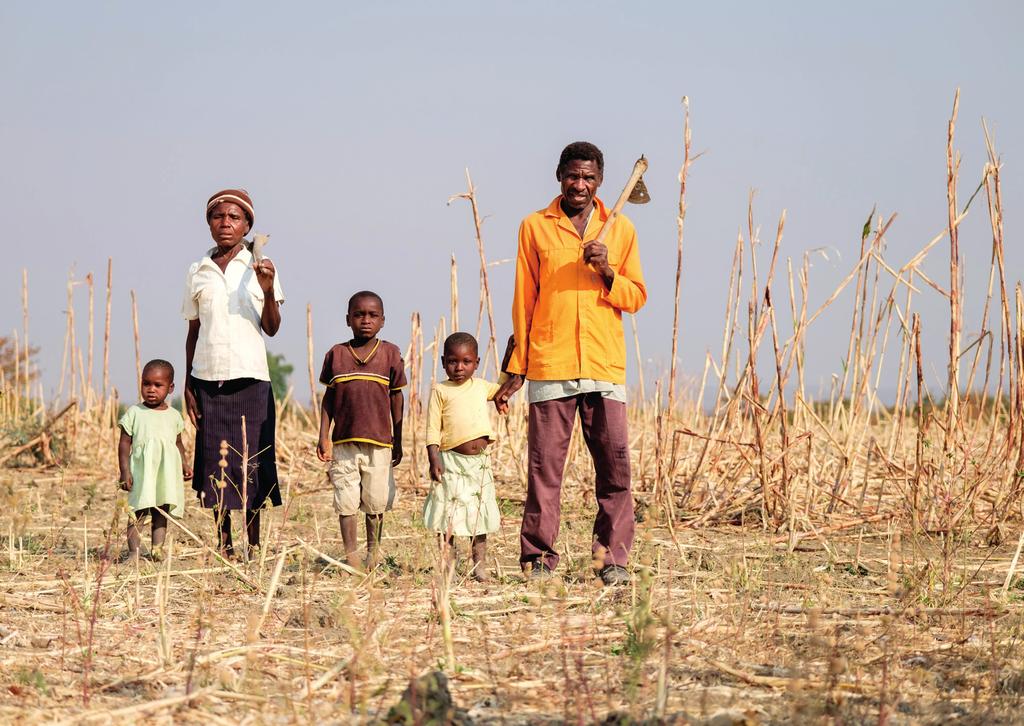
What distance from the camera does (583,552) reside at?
5.30m

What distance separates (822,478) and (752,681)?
3717mm

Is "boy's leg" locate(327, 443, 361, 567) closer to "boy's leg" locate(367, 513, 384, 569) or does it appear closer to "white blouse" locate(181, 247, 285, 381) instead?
"boy's leg" locate(367, 513, 384, 569)

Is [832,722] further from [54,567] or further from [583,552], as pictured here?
[54,567]

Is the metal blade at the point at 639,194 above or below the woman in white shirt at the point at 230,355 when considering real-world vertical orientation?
above

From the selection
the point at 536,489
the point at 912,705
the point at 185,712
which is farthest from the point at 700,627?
the point at 185,712

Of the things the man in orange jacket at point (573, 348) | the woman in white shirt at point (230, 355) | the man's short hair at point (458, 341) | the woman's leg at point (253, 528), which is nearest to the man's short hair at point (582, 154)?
the man in orange jacket at point (573, 348)

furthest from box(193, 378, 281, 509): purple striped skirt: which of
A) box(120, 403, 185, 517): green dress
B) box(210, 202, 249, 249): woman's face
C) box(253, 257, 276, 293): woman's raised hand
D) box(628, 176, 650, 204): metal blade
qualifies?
box(628, 176, 650, 204): metal blade

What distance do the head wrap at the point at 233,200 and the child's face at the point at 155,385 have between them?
0.78 meters

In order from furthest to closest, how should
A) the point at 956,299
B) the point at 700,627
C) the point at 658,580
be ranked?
1. the point at 956,299
2. the point at 658,580
3. the point at 700,627

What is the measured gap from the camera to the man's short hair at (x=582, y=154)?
457 centimetres

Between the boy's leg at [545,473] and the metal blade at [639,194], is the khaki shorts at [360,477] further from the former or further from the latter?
the metal blade at [639,194]

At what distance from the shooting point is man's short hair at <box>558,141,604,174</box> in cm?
457

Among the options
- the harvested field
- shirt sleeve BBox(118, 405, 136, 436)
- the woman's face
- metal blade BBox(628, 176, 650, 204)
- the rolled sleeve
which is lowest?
the harvested field

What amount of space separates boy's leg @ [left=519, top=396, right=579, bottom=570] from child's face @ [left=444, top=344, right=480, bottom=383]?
356mm
